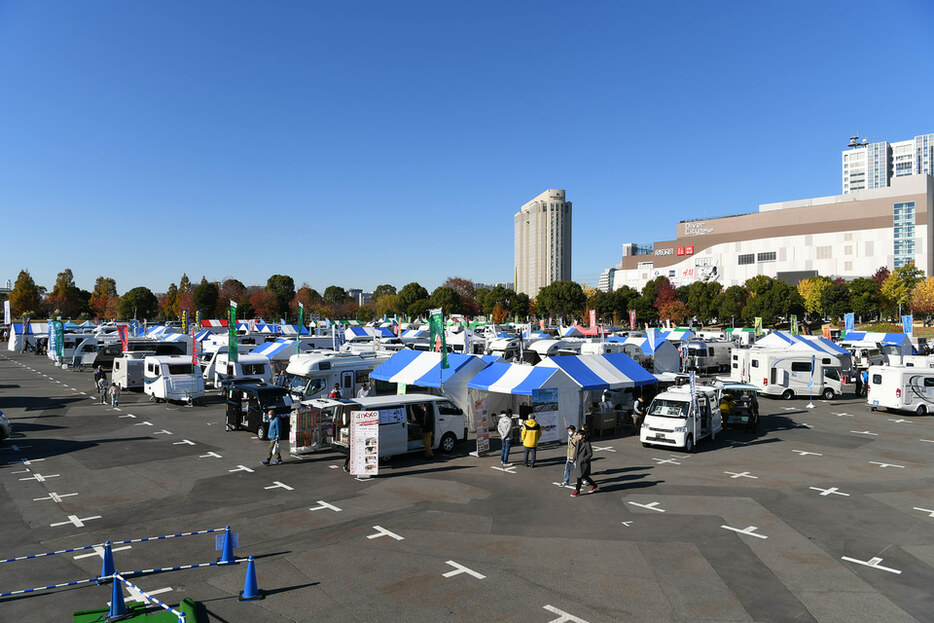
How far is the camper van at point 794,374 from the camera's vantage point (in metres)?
28.5

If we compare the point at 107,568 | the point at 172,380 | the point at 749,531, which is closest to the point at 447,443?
the point at 749,531

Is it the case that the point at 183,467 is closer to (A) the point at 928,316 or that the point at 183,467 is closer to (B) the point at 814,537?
(B) the point at 814,537

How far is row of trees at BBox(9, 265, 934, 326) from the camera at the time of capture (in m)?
86.4

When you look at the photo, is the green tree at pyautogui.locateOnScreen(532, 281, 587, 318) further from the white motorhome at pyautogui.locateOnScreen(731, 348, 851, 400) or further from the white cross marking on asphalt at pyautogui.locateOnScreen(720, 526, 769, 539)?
the white cross marking on asphalt at pyautogui.locateOnScreen(720, 526, 769, 539)

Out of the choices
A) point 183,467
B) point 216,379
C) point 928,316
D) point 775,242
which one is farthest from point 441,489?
point 775,242

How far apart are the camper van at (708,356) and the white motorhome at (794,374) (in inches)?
378

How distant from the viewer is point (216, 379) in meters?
32.0

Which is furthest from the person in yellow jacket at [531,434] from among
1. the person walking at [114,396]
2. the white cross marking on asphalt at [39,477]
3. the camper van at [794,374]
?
the person walking at [114,396]

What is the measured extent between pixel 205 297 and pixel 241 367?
282 ft

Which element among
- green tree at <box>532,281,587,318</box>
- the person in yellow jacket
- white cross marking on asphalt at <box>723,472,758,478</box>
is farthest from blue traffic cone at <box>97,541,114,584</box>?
green tree at <box>532,281,587,318</box>

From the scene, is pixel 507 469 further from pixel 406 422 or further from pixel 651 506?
pixel 651 506

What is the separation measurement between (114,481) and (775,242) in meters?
139

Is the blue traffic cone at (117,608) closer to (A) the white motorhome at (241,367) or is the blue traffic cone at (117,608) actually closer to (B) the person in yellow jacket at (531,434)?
(B) the person in yellow jacket at (531,434)

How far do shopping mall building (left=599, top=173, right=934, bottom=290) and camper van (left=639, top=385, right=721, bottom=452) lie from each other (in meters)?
117
